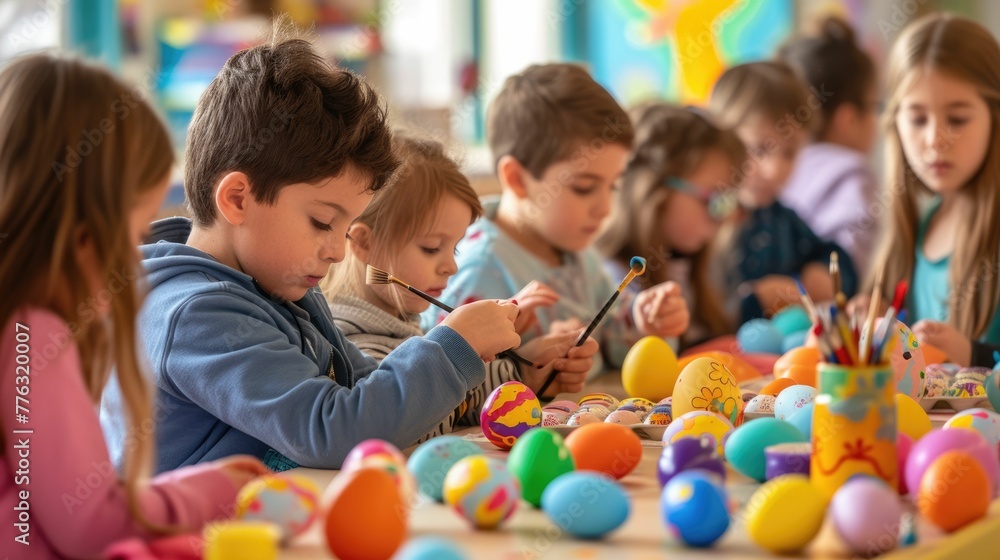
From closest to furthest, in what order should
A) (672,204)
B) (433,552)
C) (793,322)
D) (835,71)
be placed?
(433,552), (793,322), (672,204), (835,71)

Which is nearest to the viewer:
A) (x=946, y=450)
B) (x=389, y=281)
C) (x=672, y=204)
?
(x=946, y=450)

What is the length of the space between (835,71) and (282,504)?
306 cm

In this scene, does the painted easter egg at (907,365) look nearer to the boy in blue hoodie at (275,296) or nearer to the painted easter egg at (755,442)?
the painted easter egg at (755,442)

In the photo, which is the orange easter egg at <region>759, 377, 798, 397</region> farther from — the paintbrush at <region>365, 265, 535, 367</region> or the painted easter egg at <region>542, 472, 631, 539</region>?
the painted easter egg at <region>542, 472, 631, 539</region>

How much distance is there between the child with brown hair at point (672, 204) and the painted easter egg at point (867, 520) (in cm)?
163

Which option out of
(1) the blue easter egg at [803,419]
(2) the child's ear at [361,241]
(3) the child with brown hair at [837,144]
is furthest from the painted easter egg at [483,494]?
(3) the child with brown hair at [837,144]

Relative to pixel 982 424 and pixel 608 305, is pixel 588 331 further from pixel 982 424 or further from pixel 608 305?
pixel 982 424

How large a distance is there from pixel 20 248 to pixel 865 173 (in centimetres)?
298

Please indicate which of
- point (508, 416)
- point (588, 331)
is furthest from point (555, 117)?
point (508, 416)

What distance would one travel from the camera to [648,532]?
35.2 inches

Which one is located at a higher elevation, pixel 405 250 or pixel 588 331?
pixel 405 250

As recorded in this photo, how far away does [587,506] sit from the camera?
86cm

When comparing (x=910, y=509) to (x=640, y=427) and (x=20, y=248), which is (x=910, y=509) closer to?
(x=640, y=427)

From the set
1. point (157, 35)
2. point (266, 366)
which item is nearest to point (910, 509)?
point (266, 366)
